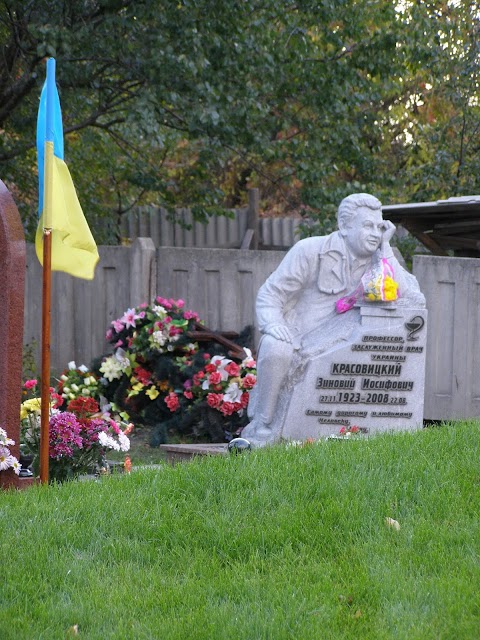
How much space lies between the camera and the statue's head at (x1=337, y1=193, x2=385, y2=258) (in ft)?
27.8

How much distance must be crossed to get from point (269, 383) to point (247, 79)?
5.46m

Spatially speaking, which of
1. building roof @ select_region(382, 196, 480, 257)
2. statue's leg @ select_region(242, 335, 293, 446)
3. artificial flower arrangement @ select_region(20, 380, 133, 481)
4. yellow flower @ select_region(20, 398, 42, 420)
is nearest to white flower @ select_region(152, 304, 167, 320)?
building roof @ select_region(382, 196, 480, 257)

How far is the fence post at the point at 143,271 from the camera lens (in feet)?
41.9

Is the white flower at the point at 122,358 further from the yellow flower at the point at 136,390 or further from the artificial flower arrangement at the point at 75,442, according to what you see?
the artificial flower arrangement at the point at 75,442

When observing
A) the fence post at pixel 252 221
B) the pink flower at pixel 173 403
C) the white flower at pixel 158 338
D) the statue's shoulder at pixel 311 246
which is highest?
the fence post at pixel 252 221

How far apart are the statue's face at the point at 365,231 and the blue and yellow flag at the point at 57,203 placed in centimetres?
246

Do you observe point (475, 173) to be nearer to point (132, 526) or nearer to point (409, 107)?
point (409, 107)

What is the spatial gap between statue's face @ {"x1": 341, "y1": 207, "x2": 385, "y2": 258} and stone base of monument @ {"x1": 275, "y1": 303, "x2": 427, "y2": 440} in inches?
17.9

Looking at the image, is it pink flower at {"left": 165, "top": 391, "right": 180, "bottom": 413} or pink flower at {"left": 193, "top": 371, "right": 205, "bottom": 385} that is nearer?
pink flower at {"left": 193, "top": 371, "right": 205, "bottom": 385}

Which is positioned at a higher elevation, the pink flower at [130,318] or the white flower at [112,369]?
the pink flower at [130,318]

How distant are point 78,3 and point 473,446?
7.47 metres

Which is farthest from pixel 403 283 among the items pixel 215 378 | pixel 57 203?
pixel 57 203

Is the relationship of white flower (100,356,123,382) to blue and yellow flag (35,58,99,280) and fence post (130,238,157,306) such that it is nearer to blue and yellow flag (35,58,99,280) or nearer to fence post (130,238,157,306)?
fence post (130,238,157,306)

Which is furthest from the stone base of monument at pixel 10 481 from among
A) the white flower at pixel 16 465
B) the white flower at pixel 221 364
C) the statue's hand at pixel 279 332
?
the white flower at pixel 221 364
